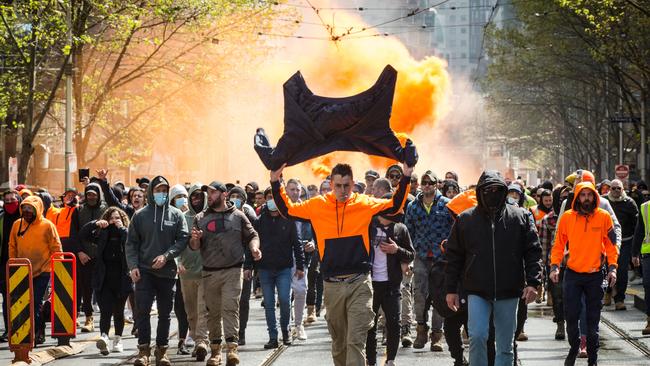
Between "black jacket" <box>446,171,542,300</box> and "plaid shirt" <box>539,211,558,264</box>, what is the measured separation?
745 centimetres

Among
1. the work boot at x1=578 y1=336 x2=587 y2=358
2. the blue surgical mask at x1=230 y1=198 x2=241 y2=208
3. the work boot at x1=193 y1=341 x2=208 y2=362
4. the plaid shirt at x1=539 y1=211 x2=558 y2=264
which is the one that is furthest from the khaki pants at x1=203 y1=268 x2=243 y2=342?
the plaid shirt at x1=539 y1=211 x2=558 y2=264

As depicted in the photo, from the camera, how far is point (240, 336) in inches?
563

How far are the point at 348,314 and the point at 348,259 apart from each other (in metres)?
0.41

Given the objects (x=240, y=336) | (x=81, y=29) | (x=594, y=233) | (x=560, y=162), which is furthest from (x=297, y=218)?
(x=560, y=162)

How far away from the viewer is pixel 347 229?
379 inches

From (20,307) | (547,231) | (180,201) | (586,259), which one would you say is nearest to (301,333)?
(180,201)

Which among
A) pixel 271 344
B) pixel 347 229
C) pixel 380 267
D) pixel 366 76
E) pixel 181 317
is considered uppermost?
pixel 366 76

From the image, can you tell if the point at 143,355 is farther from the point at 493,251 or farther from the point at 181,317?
the point at 493,251

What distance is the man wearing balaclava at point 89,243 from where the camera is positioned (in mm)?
16047

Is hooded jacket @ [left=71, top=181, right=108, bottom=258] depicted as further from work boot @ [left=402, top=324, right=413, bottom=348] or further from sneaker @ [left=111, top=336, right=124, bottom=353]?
work boot @ [left=402, top=324, right=413, bottom=348]

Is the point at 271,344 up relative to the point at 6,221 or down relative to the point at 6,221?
down

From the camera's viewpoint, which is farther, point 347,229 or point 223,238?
point 223,238

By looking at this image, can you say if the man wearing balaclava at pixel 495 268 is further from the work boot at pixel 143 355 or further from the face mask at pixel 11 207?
the face mask at pixel 11 207

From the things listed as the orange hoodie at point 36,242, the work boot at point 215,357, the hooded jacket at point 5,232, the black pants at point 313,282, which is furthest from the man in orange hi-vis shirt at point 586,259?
the hooded jacket at point 5,232
